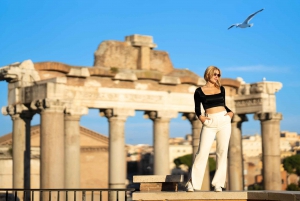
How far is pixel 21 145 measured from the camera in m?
28.3

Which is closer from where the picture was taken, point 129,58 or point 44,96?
point 44,96

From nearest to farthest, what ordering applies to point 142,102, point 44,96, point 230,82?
point 44,96, point 142,102, point 230,82

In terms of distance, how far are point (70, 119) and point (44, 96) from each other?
2.62 m

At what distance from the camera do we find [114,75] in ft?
95.7

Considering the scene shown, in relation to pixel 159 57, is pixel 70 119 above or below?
below

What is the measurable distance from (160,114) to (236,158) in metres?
4.99

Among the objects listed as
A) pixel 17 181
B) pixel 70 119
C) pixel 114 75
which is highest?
pixel 114 75

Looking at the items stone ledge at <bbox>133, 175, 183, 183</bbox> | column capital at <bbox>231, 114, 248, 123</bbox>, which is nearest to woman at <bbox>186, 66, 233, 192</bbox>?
stone ledge at <bbox>133, 175, 183, 183</bbox>

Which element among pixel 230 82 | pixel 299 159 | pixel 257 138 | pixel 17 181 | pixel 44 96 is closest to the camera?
pixel 44 96

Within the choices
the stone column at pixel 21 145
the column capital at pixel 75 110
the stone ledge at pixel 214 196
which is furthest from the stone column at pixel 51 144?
the stone ledge at pixel 214 196

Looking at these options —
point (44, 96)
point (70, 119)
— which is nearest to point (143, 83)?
point (70, 119)

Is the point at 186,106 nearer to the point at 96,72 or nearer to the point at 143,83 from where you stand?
the point at 143,83

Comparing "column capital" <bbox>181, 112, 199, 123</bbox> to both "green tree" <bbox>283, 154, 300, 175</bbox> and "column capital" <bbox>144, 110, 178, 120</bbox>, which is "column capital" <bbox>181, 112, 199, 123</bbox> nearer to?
"column capital" <bbox>144, 110, 178, 120</bbox>

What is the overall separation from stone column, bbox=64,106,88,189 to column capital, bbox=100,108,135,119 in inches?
54.1
